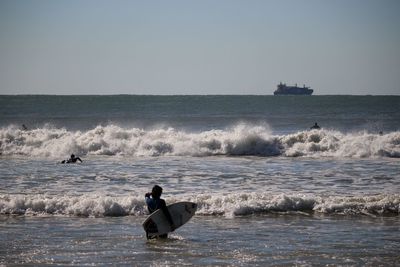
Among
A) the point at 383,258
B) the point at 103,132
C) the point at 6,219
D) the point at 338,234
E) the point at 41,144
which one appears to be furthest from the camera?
the point at 103,132

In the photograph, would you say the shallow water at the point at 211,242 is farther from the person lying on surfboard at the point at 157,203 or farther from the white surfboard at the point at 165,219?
the person lying on surfboard at the point at 157,203

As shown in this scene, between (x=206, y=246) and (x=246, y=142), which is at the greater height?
(x=246, y=142)

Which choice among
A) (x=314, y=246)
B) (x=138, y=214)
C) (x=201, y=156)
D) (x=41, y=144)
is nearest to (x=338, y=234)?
(x=314, y=246)

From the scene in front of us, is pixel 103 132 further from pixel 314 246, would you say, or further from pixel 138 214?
pixel 314 246

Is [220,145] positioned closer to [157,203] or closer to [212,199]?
[212,199]

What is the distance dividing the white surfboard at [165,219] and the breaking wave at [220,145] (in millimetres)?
18429

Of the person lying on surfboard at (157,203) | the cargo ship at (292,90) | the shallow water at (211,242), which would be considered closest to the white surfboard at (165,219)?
the person lying on surfboard at (157,203)

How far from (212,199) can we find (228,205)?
0.65 meters

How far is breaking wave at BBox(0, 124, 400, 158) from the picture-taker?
33.5 m

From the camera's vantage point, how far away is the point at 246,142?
3588 centimetres

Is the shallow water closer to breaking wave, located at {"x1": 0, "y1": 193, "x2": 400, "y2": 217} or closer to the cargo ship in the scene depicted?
breaking wave, located at {"x1": 0, "y1": 193, "x2": 400, "y2": 217}

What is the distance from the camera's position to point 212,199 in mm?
18391

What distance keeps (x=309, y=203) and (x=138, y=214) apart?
196 inches

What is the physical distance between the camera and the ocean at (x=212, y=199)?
13.1 m
